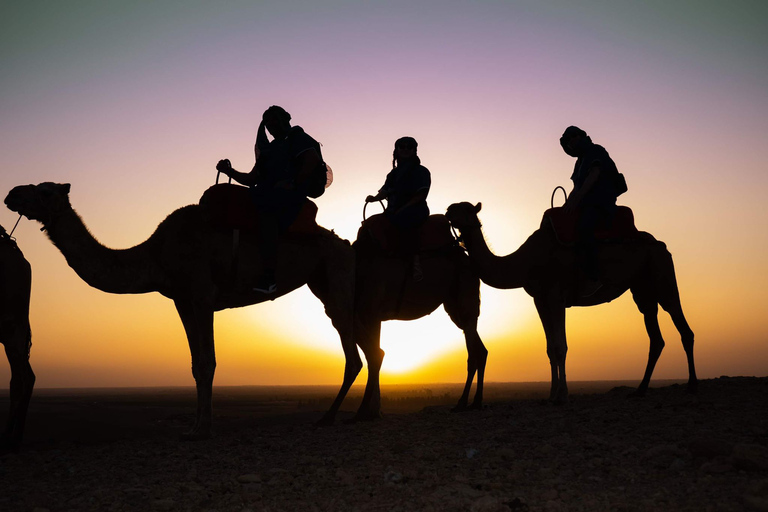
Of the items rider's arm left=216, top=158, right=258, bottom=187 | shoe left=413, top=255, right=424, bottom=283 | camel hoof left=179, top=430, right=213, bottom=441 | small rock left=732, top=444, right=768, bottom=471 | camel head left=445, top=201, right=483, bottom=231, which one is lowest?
camel hoof left=179, top=430, right=213, bottom=441

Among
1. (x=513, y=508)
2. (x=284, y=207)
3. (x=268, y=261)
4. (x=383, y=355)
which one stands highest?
(x=284, y=207)

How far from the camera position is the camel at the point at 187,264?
30.7 ft

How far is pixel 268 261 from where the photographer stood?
392 inches

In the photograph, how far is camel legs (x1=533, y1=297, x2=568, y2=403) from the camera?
11023 mm

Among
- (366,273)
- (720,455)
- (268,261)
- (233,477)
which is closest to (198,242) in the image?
(268,261)

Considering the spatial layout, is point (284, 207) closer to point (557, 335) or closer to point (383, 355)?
point (383, 355)

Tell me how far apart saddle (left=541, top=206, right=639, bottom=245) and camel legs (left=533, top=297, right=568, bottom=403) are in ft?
3.65

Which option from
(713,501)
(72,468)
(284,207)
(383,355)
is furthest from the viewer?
(383,355)

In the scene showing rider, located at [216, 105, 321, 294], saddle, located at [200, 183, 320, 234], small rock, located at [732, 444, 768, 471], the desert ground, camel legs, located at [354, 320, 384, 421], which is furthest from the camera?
camel legs, located at [354, 320, 384, 421]

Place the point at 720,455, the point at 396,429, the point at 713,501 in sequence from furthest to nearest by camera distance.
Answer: the point at 396,429, the point at 720,455, the point at 713,501

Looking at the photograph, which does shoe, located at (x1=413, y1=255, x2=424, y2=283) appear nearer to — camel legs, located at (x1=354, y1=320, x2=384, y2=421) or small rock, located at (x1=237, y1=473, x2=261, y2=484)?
camel legs, located at (x1=354, y1=320, x2=384, y2=421)

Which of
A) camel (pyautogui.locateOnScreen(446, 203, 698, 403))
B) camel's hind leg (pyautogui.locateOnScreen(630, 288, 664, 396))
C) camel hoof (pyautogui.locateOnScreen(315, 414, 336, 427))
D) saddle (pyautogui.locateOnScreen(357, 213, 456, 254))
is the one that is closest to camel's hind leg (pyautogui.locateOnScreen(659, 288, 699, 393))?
camel (pyautogui.locateOnScreen(446, 203, 698, 403))

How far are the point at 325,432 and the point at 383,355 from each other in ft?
6.14

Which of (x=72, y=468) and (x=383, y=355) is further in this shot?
(x=383, y=355)
